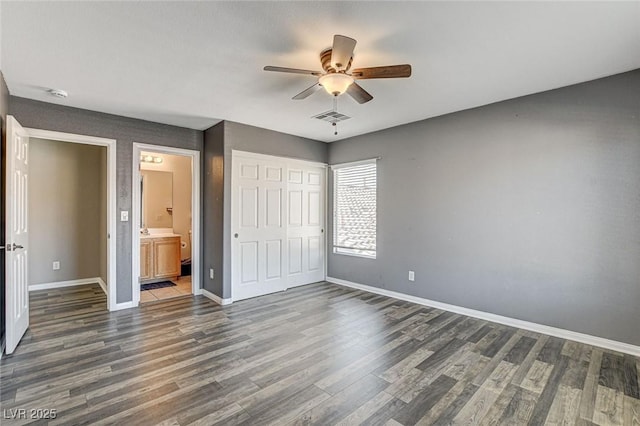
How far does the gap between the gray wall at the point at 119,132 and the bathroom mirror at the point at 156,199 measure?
6.28 feet

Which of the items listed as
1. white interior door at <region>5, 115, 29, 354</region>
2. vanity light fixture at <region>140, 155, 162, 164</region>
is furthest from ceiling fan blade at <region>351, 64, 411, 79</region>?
vanity light fixture at <region>140, 155, 162, 164</region>

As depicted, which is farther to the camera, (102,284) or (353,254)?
(353,254)

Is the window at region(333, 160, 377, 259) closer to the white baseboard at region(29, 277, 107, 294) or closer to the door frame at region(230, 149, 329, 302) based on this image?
the door frame at region(230, 149, 329, 302)

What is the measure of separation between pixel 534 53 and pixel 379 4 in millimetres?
1458

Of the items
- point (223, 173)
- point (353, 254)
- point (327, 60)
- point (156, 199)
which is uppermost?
point (327, 60)

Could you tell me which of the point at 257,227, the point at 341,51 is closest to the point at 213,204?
the point at 257,227

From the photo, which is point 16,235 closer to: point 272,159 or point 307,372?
point 307,372

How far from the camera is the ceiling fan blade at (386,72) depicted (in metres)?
2.16

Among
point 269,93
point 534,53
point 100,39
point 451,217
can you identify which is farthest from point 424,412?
point 100,39

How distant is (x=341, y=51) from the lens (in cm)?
201

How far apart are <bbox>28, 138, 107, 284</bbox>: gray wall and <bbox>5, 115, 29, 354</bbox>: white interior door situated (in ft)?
5.34

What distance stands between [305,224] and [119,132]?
2.98 metres

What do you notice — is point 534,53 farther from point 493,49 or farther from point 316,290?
point 316,290

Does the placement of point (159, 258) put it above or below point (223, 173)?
below
